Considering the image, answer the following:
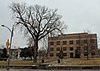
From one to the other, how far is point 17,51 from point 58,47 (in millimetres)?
28153

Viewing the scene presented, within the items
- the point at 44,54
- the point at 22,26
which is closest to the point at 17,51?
the point at 44,54

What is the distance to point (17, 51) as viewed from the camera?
5768 inches

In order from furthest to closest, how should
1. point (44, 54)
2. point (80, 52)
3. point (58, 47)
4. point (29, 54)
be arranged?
point (58, 47) → point (44, 54) → point (80, 52) → point (29, 54)

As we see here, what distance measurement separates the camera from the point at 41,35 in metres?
60.9

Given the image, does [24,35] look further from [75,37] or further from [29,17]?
[75,37]

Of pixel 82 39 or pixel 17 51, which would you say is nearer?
pixel 82 39

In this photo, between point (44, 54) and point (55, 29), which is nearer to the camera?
point (55, 29)

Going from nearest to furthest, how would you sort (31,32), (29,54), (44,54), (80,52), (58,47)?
(31,32) → (29,54) → (80,52) → (44,54) → (58,47)

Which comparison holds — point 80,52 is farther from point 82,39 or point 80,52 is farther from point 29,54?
point 29,54

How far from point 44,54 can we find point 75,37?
2047cm

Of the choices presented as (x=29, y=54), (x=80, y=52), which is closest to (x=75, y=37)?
(x=80, y=52)

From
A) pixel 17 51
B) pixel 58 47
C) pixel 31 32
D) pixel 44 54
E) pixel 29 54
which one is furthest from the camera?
pixel 17 51

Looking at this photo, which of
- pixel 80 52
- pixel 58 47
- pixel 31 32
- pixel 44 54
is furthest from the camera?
pixel 58 47

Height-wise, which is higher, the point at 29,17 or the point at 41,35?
the point at 29,17
